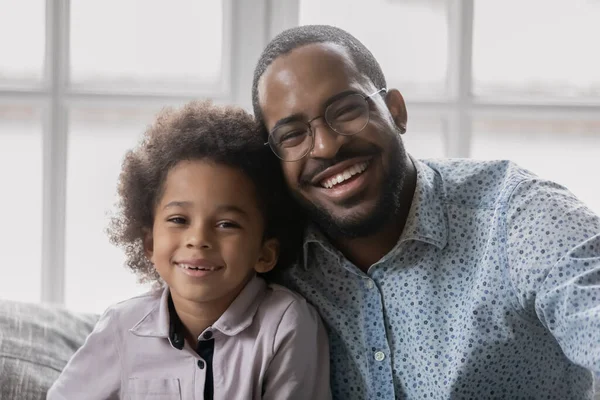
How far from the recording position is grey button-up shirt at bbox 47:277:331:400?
1.58 m

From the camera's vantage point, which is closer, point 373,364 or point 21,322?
point 373,364

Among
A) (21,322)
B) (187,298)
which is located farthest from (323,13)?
(21,322)

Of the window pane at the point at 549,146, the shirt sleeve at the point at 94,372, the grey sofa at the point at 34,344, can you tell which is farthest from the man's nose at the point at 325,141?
the window pane at the point at 549,146

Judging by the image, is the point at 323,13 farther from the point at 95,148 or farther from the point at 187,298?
the point at 187,298

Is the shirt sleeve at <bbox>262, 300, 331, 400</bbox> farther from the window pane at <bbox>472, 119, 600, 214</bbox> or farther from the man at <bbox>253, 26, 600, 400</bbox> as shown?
the window pane at <bbox>472, 119, 600, 214</bbox>

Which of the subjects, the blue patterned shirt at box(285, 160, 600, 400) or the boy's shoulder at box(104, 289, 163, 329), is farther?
the boy's shoulder at box(104, 289, 163, 329)

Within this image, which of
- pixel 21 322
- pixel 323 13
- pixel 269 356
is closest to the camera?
pixel 269 356

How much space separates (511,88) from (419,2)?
37 centimetres

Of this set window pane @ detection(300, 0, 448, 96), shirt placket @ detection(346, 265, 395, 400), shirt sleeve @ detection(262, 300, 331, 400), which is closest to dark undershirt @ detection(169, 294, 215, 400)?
shirt sleeve @ detection(262, 300, 331, 400)

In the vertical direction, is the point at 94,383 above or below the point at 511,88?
below

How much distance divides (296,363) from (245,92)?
3.15 feet

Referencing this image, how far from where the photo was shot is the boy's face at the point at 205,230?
5.17 ft

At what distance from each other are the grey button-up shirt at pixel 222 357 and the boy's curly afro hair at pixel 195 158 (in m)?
0.15

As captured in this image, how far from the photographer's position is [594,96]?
2.29 meters
